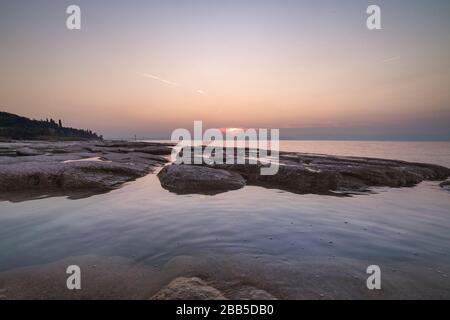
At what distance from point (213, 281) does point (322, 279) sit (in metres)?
2.01

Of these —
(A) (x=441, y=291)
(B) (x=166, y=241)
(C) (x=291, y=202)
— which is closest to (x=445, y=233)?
(A) (x=441, y=291)

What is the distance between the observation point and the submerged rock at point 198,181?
1296 centimetres

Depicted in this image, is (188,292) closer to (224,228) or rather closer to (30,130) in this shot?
(224,228)

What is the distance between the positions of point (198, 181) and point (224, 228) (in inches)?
256

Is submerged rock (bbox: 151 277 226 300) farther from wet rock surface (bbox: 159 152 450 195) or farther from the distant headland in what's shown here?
the distant headland

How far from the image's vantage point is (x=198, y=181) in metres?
13.5

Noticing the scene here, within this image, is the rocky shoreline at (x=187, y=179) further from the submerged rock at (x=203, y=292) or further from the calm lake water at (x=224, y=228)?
the submerged rock at (x=203, y=292)

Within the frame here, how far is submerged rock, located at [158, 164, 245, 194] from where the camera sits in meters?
13.0

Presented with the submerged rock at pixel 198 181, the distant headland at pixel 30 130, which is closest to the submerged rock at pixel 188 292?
the submerged rock at pixel 198 181

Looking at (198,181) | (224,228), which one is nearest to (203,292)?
(224,228)

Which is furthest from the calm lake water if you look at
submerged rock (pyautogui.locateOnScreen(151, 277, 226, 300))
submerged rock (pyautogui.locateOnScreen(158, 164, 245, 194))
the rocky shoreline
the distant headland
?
the distant headland

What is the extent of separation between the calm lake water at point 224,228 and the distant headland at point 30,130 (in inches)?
3714

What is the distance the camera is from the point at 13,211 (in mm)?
8391

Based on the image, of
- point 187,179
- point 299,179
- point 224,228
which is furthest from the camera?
point 299,179
